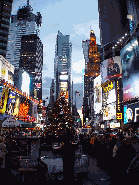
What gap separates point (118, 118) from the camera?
40.1 m

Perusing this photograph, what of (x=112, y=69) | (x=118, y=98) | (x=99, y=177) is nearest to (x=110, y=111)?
(x=118, y=98)

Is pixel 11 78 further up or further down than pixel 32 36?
further down

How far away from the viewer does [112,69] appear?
46.2 meters

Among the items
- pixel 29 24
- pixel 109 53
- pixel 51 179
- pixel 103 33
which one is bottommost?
pixel 51 179

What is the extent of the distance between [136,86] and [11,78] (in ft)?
113

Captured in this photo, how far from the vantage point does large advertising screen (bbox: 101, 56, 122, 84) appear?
4466 cm

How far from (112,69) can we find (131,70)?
1171 cm

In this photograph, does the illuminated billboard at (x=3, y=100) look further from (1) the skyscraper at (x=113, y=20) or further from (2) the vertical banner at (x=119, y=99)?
(1) the skyscraper at (x=113, y=20)

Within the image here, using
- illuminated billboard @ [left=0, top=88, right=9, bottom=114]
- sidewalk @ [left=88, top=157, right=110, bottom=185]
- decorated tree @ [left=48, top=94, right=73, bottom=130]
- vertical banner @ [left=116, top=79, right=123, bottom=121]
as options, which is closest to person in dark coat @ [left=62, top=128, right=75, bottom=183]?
sidewalk @ [left=88, top=157, right=110, bottom=185]

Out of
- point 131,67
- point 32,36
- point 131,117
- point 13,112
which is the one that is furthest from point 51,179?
point 32,36

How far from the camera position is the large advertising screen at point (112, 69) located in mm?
44656

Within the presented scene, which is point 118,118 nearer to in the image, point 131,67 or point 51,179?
point 131,67

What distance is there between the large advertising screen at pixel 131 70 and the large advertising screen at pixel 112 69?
6.26 m

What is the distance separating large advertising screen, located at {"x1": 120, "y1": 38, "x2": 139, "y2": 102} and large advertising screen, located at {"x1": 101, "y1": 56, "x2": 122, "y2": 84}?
626 centimetres
